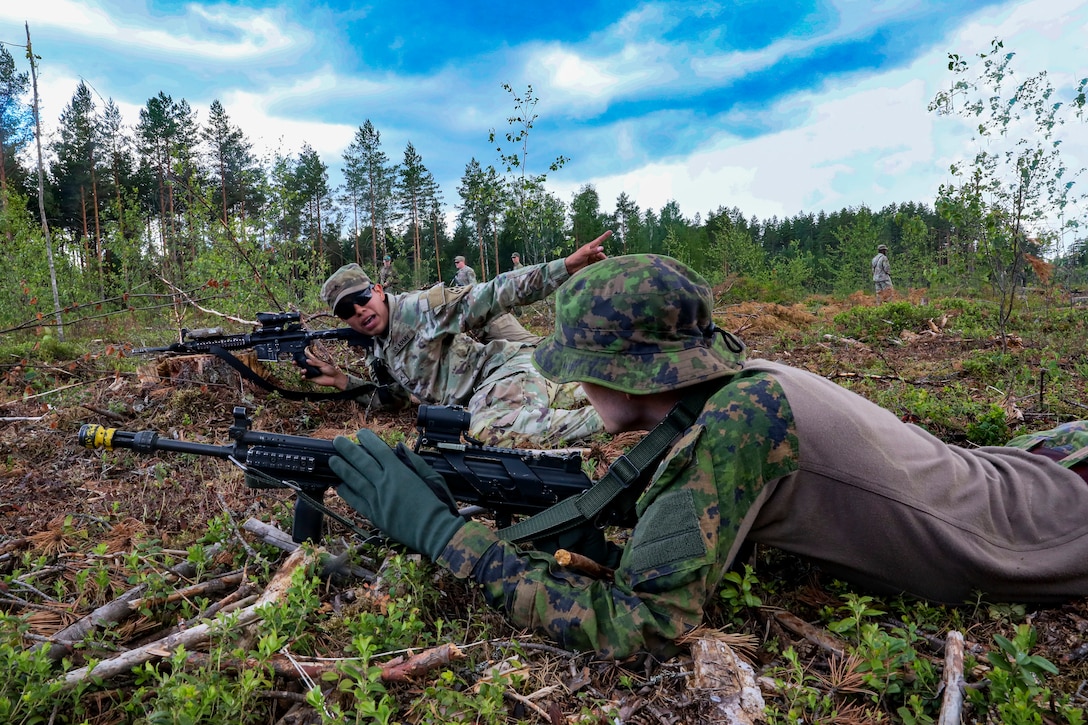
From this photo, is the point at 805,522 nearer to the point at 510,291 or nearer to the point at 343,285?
the point at 510,291

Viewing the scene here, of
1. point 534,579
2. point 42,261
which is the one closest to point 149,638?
point 534,579

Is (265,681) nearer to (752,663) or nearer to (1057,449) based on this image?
(752,663)

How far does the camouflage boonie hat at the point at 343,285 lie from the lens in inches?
222

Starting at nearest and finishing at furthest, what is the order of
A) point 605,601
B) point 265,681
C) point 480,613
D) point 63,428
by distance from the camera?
point 265,681
point 605,601
point 480,613
point 63,428

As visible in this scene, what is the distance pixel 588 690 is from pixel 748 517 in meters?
0.77

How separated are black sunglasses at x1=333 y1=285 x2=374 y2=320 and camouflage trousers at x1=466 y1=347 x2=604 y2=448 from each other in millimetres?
1366

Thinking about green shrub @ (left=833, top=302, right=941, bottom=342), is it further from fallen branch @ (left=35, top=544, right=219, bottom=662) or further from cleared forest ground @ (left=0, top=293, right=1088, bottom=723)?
fallen branch @ (left=35, top=544, right=219, bottom=662)

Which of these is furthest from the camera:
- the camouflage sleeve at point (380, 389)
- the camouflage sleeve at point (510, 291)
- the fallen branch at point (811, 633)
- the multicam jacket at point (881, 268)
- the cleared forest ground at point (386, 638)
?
the multicam jacket at point (881, 268)

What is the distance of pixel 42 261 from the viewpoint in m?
17.8

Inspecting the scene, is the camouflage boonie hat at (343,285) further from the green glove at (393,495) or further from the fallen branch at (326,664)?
the fallen branch at (326,664)

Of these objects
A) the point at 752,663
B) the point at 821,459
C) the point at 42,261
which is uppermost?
the point at 42,261

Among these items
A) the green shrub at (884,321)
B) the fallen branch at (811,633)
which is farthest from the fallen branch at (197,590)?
the green shrub at (884,321)

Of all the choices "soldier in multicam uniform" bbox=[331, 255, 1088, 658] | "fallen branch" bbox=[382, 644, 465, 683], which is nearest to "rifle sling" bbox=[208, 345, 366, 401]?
"soldier in multicam uniform" bbox=[331, 255, 1088, 658]

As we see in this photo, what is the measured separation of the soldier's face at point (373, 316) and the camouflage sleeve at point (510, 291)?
2.60 feet
